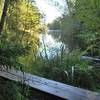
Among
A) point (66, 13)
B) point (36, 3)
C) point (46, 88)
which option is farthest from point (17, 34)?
point (46, 88)

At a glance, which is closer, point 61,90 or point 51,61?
point 61,90

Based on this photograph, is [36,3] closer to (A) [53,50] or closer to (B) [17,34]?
(B) [17,34]

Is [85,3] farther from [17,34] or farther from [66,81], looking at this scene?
[17,34]

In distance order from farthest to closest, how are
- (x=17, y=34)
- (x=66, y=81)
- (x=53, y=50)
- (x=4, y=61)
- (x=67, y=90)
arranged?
(x=17, y=34) → (x=53, y=50) → (x=66, y=81) → (x=67, y=90) → (x=4, y=61)

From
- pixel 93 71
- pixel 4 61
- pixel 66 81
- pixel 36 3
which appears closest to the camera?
pixel 4 61

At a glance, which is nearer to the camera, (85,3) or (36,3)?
(85,3)

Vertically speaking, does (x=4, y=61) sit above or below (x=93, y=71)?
above

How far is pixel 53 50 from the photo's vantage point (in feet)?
20.1

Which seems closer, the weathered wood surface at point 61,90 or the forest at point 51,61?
the forest at point 51,61

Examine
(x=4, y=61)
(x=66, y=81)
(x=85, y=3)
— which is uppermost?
(x=85, y=3)

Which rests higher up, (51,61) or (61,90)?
(51,61)

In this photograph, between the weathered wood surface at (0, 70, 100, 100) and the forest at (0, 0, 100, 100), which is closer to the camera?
the forest at (0, 0, 100, 100)

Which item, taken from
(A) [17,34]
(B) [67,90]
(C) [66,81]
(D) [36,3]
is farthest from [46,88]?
(D) [36,3]

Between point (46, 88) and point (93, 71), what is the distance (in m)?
1.95
